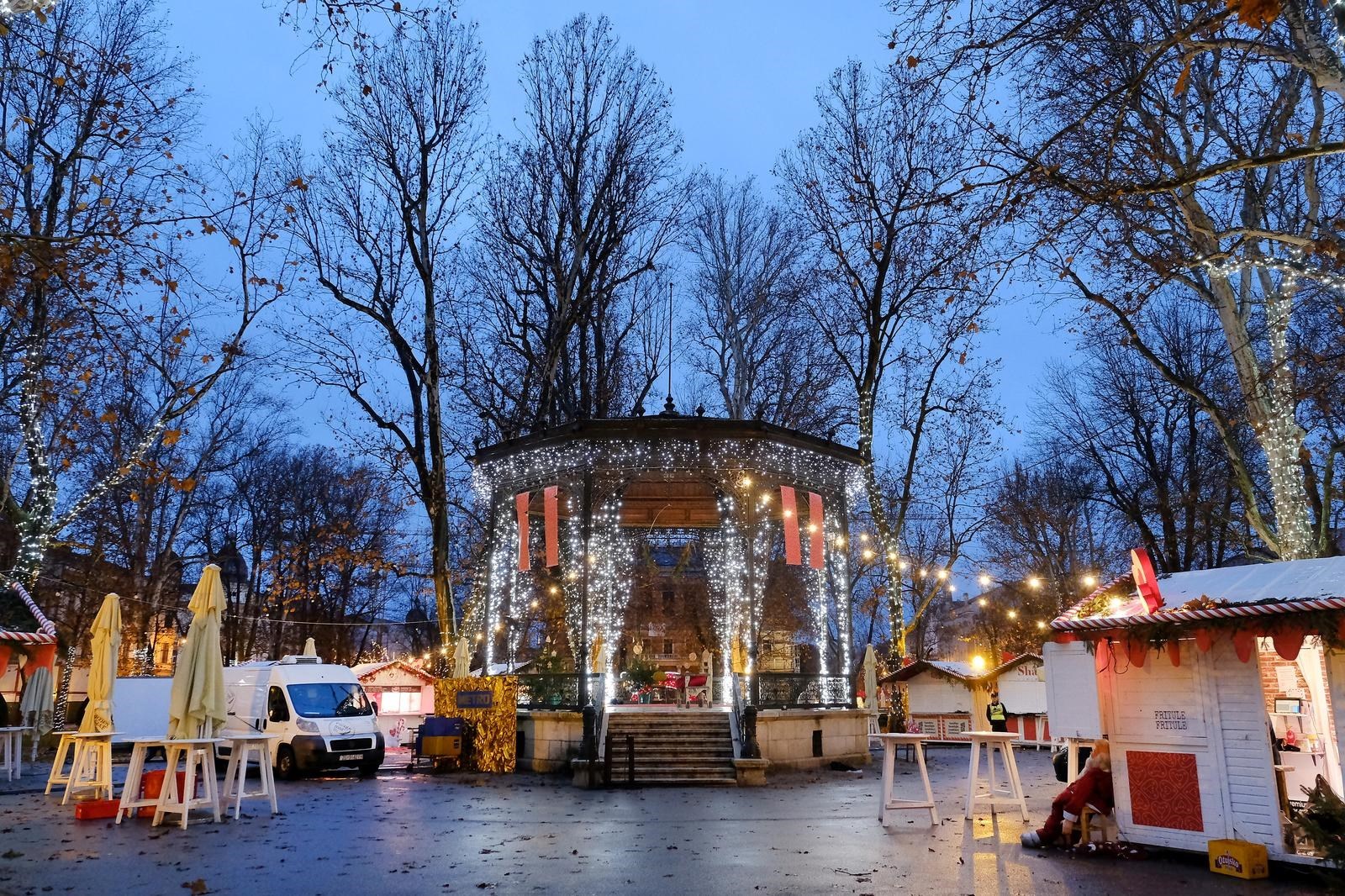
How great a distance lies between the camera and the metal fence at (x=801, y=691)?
56.0 feet

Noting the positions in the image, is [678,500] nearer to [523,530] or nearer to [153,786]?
[523,530]

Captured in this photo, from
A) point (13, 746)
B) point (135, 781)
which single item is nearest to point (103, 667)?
point (135, 781)

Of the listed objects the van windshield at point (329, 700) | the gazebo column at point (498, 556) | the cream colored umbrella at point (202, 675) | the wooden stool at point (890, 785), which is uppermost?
the gazebo column at point (498, 556)

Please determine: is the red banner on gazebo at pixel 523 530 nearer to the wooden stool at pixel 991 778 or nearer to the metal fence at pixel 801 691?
the metal fence at pixel 801 691

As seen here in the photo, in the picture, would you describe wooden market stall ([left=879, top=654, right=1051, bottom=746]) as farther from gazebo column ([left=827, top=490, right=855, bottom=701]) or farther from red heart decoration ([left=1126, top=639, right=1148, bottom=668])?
red heart decoration ([left=1126, top=639, right=1148, bottom=668])

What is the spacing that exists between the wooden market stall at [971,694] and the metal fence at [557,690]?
14702 millimetres

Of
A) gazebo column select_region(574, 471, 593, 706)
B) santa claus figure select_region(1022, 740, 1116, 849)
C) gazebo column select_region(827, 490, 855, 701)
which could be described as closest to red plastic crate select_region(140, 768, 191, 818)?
gazebo column select_region(574, 471, 593, 706)

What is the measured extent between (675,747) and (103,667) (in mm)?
8564

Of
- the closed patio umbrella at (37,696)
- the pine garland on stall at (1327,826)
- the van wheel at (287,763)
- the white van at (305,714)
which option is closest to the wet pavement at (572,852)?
the pine garland on stall at (1327,826)

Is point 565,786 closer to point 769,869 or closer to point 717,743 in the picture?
point 717,743

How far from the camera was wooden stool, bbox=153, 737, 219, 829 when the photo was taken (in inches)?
397

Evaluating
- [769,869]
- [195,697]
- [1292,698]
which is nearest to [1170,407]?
[1292,698]

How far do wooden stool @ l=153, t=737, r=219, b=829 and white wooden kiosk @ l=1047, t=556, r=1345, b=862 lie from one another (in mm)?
8883

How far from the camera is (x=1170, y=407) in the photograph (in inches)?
1052
